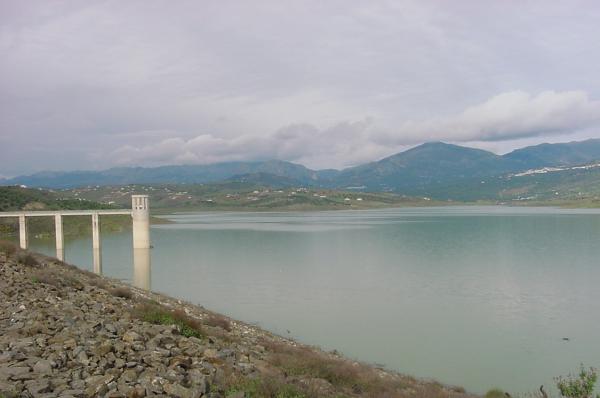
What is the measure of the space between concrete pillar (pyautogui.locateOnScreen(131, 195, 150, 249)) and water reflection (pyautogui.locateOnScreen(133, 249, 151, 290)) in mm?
2983

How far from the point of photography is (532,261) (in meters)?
61.1

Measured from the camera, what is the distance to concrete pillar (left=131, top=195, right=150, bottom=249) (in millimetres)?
86775

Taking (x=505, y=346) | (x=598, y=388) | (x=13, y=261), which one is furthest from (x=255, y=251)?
(x=598, y=388)

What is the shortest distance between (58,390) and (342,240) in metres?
85.4

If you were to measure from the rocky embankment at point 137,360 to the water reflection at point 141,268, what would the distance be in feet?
94.3

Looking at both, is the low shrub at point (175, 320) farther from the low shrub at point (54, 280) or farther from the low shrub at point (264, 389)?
the low shrub at point (54, 280)

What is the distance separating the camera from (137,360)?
12.3m

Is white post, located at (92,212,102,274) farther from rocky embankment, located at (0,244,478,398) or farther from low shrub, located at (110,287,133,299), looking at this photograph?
rocky embankment, located at (0,244,478,398)

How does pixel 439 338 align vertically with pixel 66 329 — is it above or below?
below

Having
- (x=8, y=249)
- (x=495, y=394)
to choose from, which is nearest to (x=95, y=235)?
(x=8, y=249)

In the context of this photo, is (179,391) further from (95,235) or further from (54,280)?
(95,235)

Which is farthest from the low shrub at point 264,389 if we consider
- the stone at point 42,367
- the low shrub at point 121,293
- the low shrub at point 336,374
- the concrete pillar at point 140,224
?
the concrete pillar at point 140,224

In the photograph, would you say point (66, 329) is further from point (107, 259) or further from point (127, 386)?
point (107, 259)

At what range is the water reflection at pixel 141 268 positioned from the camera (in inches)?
2007
